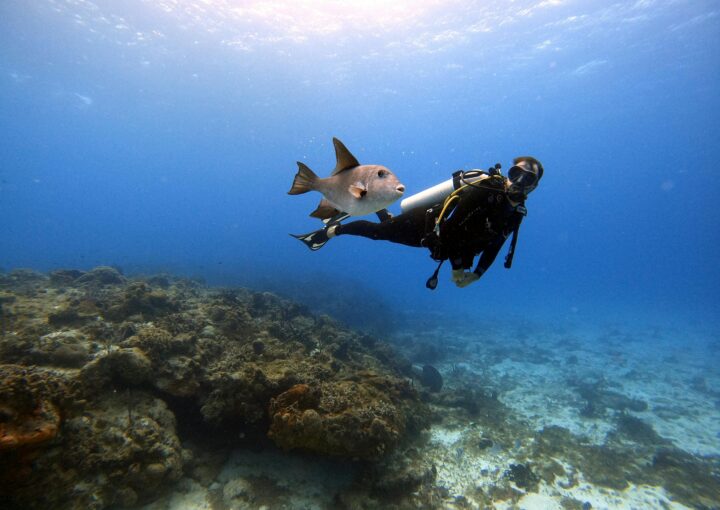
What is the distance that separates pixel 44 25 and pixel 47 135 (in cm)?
6546

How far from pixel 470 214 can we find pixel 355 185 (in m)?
1.99

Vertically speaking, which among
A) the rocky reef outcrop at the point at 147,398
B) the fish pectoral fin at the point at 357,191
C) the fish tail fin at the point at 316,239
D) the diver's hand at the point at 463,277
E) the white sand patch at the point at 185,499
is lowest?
the white sand patch at the point at 185,499

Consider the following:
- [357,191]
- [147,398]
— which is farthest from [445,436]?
[357,191]

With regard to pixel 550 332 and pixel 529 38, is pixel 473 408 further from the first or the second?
pixel 529 38

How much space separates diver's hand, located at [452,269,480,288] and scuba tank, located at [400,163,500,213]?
995mm

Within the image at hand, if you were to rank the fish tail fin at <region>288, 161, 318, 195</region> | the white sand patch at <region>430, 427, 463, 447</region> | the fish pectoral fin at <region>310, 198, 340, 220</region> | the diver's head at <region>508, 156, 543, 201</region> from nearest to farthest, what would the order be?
1. the fish tail fin at <region>288, 161, 318, 195</region>
2. the fish pectoral fin at <region>310, 198, 340, 220</region>
3. the diver's head at <region>508, 156, 543, 201</region>
4. the white sand patch at <region>430, 427, 463, 447</region>

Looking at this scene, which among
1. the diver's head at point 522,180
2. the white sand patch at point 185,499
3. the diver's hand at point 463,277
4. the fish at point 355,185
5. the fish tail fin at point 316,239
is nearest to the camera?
the fish at point 355,185

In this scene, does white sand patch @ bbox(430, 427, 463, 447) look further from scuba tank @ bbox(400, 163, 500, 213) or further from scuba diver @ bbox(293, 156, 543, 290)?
scuba tank @ bbox(400, 163, 500, 213)

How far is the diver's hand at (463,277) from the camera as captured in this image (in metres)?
4.00

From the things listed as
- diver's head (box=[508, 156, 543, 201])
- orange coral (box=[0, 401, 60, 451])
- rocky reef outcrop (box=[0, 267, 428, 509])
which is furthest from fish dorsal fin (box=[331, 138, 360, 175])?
orange coral (box=[0, 401, 60, 451])

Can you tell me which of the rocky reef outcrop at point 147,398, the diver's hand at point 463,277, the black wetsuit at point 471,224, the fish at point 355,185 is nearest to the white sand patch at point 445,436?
the rocky reef outcrop at point 147,398

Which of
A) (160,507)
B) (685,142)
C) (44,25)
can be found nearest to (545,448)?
(160,507)

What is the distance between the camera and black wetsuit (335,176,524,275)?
12.2ft

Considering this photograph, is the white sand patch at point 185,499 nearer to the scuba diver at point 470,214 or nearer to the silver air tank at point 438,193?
the scuba diver at point 470,214
